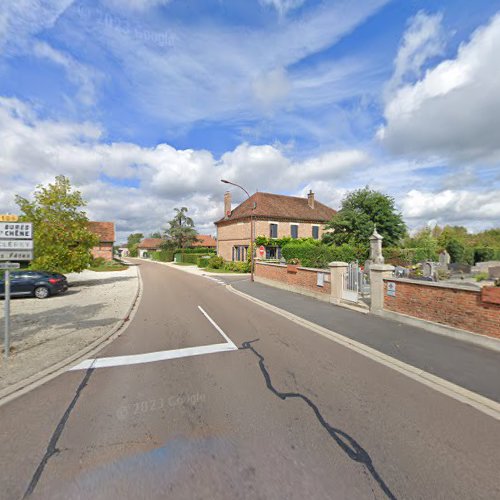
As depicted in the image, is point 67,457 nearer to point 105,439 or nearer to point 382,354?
point 105,439

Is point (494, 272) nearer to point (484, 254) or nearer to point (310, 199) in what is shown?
point (484, 254)

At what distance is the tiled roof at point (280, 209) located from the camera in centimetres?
3253

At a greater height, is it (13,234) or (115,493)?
(13,234)

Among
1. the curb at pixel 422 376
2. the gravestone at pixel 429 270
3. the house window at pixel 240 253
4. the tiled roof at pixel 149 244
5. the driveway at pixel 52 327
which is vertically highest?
the tiled roof at pixel 149 244

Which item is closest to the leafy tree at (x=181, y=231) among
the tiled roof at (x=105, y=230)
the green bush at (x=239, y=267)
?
the tiled roof at (x=105, y=230)

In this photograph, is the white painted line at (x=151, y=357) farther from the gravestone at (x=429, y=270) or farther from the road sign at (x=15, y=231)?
the gravestone at (x=429, y=270)

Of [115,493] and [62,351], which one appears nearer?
[115,493]

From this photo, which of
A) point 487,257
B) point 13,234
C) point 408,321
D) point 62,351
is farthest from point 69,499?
point 487,257

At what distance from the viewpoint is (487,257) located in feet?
113

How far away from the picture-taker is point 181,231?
5053 cm

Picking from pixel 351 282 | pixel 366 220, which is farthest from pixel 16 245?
pixel 366 220

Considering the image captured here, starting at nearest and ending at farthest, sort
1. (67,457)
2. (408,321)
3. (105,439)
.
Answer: (67,457) → (105,439) → (408,321)

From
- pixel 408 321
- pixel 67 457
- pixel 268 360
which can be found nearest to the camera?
pixel 67 457

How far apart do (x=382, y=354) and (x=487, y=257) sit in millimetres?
40045
